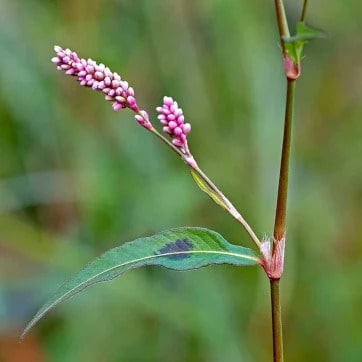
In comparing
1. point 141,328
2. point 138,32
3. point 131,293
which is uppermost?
point 138,32

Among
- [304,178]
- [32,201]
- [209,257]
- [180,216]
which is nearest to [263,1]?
[304,178]

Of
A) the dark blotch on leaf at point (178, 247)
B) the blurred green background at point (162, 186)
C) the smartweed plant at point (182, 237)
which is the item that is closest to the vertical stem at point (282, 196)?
the smartweed plant at point (182, 237)

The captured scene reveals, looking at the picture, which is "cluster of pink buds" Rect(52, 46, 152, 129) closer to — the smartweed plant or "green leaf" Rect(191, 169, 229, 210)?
the smartweed plant

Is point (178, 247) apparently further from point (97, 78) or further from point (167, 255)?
point (97, 78)

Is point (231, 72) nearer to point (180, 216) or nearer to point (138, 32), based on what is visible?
point (138, 32)


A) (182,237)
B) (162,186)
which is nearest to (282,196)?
(182,237)

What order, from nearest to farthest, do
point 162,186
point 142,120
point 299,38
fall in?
point 299,38
point 142,120
point 162,186

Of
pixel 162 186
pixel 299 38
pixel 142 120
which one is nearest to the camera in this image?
pixel 299 38
